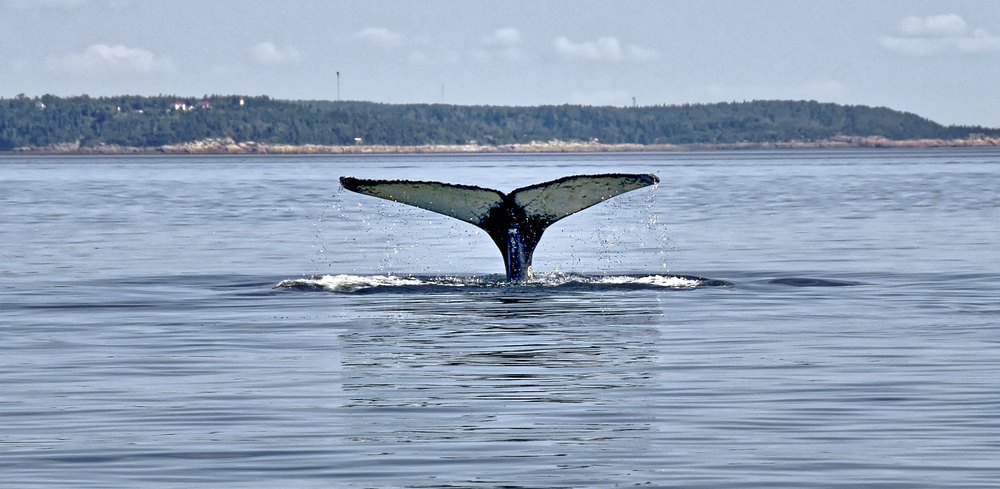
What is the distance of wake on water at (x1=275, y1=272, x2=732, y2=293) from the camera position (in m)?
20.8

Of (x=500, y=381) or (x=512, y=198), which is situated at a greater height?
(x=512, y=198)

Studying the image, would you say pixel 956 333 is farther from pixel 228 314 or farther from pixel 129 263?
pixel 129 263

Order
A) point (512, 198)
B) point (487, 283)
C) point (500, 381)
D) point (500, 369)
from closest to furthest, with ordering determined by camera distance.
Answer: point (500, 381) < point (500, 369) < point (512, 198) < point (487, 283)

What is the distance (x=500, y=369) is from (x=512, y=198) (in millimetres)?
5332

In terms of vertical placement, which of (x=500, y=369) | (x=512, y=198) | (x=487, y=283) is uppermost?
(x=512, y=198)

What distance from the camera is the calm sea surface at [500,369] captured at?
9.15 meters

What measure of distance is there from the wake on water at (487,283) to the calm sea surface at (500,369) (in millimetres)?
84

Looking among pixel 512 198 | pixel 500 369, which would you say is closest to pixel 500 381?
pixel 500 369

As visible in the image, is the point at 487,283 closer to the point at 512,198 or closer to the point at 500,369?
the point at 512,198

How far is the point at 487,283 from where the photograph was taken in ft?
69.6

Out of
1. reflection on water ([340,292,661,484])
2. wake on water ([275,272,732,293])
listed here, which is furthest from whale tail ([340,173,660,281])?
wake on water ([275,272,732,293])

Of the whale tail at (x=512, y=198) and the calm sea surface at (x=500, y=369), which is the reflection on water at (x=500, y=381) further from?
the whale tail at (x=512, y=198)

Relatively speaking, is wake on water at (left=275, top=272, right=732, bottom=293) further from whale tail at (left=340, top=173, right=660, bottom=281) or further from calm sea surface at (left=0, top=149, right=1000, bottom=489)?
whale tail at (left=340, top=173, right=660, bottom=281)

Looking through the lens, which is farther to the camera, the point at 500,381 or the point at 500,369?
the point at 500,369
